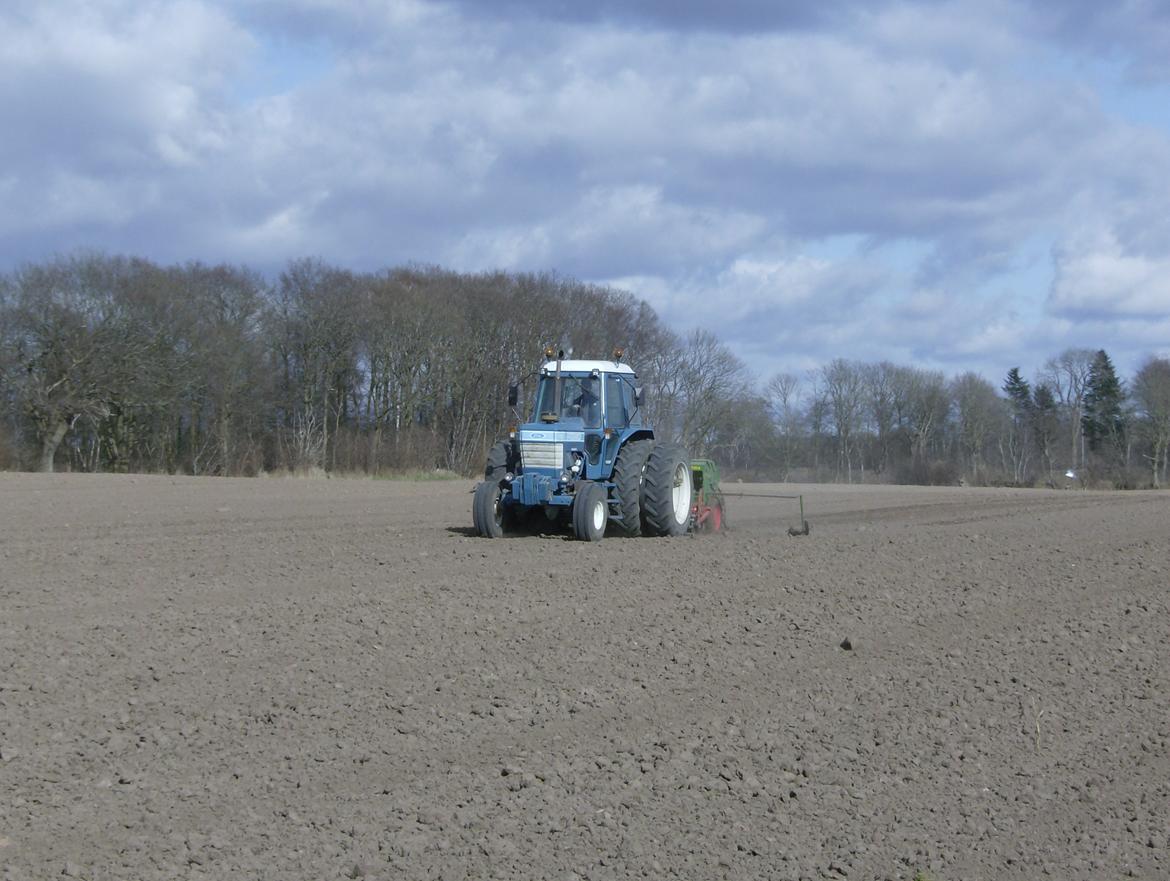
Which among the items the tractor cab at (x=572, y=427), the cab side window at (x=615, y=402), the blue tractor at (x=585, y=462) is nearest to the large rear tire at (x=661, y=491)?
the blue tractor at (x=585, y=462)

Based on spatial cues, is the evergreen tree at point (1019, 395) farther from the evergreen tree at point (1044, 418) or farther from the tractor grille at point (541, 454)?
the tractor grille at point (541, 454)

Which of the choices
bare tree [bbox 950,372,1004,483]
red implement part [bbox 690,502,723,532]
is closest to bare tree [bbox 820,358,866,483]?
bare tree [bbox 950,372,1004,483]

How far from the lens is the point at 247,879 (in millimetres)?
4582

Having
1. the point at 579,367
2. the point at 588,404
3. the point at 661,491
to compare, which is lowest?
the point at 661,491

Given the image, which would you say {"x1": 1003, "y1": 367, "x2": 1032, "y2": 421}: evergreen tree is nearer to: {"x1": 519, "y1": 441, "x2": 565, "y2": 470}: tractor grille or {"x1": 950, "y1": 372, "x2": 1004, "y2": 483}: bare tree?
{"x1": 950, "y1": 372, "x2": 1004, "y2": 483}: bare tree

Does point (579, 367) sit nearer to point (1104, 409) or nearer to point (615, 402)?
point (615, 402)

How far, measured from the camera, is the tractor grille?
50.0 ft

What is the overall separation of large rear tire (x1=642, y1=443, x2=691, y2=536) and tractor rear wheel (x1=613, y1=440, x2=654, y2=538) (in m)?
0.09

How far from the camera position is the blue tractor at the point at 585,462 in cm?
1518

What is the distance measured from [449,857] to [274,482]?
27.7 meters

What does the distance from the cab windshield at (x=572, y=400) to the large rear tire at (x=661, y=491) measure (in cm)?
88

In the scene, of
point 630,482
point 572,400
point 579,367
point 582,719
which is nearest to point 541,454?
point 572,400

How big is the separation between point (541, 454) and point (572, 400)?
0.97 metres

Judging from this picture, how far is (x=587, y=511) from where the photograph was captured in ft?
48.8
